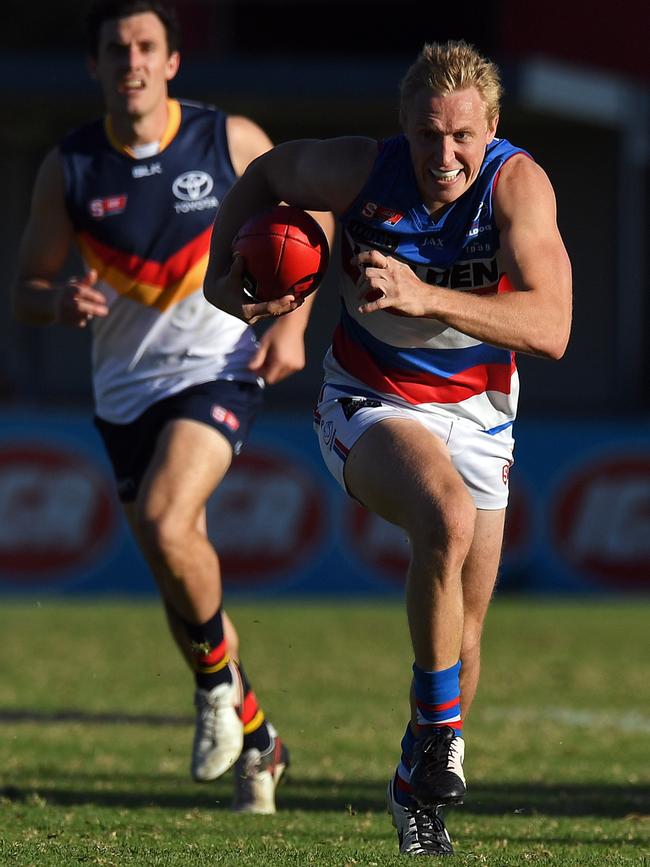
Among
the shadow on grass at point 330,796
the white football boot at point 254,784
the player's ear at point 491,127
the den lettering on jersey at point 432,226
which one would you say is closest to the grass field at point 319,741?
the shadow on grass at point 330,796

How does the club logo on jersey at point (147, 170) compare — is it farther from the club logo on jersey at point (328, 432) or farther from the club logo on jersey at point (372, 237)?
the club logo on jersey at point (328, 432)

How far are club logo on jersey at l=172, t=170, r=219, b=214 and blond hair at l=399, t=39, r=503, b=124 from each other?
5.96 ft

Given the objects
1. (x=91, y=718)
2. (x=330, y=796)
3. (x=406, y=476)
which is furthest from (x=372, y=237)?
(x=91, y=718)

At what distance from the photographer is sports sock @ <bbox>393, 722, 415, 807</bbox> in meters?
5.02

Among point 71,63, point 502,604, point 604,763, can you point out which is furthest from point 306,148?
point 71,63

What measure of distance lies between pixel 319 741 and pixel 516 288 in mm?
3800

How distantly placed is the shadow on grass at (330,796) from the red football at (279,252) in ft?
6.49

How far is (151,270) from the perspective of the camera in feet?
22.0

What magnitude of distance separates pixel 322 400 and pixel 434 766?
50.9 inches

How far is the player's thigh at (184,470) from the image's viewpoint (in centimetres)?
616

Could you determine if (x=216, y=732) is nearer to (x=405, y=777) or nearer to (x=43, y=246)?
(x=405, y=777)

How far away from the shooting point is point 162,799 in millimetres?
6367

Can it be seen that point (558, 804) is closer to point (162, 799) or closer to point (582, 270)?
point (162, 799)

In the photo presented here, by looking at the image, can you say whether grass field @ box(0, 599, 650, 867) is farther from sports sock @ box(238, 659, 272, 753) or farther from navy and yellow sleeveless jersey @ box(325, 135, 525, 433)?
navy and yellow sleeveless jersey @ box(325, 135, 525, 433)
